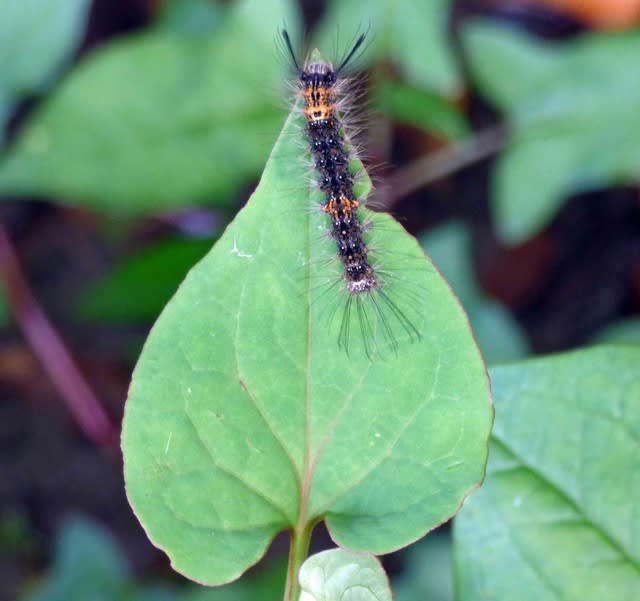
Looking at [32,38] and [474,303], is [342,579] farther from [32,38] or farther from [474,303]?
Result: [32,38]

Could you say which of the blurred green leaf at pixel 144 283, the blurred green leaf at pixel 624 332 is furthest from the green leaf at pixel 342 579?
the blurred green leaf at pixel 624 332

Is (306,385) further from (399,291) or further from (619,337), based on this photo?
(619,337)

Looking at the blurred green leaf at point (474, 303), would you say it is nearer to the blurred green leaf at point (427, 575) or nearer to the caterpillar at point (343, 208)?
the blurred green leaf at point (427, 575)

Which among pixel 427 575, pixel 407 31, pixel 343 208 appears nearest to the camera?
pixel 343 208

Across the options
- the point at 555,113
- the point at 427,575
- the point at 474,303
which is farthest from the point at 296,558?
the point at 555,113

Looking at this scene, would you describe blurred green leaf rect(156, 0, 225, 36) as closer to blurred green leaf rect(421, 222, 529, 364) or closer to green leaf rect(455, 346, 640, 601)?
blurred green leaf rect(421, 222, 529, 364)

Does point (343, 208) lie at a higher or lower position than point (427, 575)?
higher
